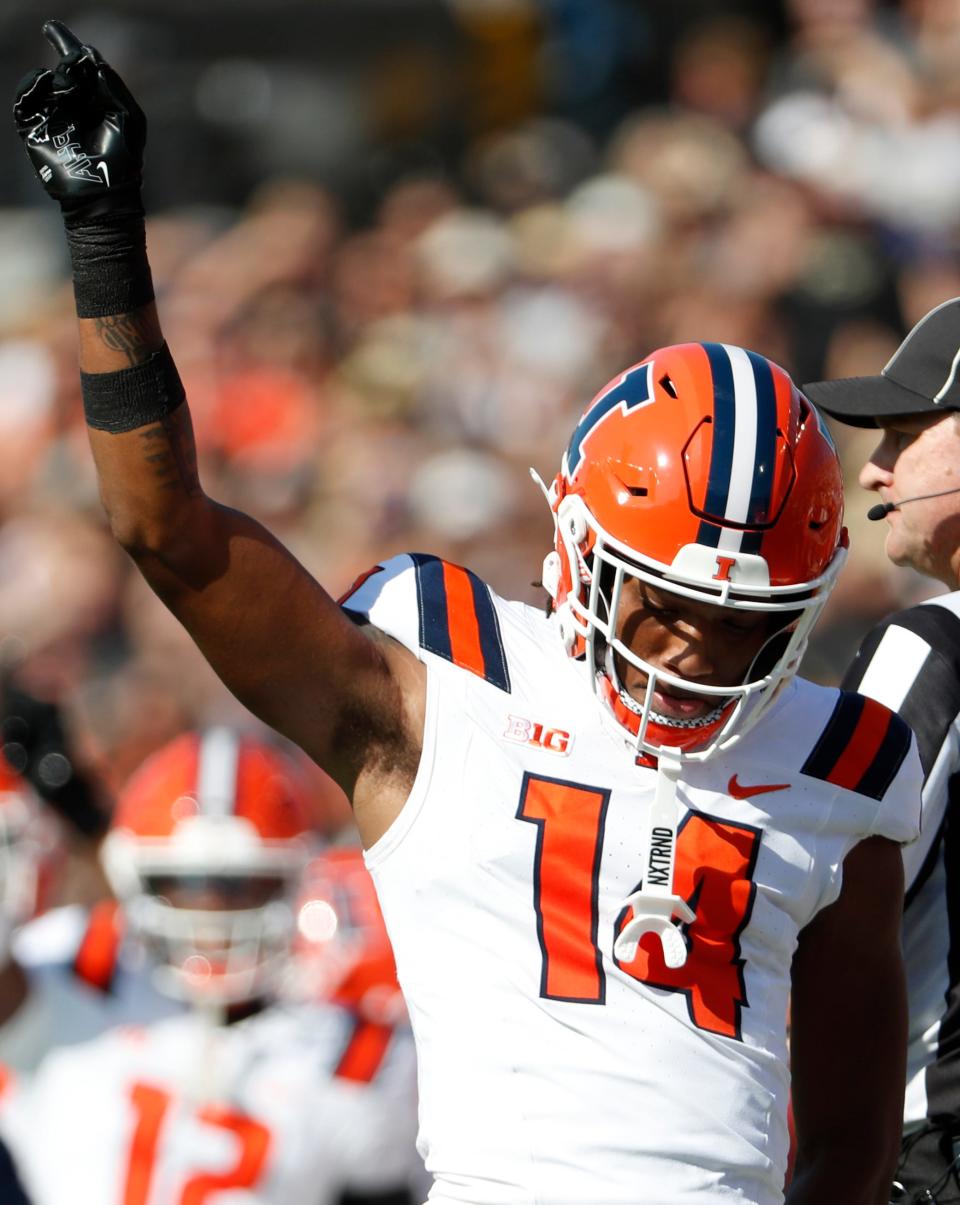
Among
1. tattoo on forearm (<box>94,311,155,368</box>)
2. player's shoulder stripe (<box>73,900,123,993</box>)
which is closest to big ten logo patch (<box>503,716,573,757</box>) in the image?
tattoo on forearm (<box>94,311,155,368</box>)

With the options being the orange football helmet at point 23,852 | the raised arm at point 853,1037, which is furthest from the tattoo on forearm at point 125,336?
the orange football helmet at point 23,852

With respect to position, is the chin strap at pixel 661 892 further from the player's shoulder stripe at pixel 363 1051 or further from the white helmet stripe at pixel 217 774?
the white helmet stripe at pixel 217 774

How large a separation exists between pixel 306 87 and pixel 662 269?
3.32 metres

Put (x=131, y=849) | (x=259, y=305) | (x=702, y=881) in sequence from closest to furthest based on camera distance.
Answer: (x=702, y=881) → (x=131, y=849) → (x=259, y=305)

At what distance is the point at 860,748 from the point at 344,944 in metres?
2.43

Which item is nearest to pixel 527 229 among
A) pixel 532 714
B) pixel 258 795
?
pixel 258 795

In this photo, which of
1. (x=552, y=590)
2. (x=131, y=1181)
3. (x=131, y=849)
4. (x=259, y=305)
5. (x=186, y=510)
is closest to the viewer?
(x=186, y=510)

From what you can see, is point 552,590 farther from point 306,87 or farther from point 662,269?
point 306,87

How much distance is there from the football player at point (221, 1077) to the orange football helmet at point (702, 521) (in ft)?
4.96

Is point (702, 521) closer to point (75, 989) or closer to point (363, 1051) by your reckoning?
point (363, 1051)

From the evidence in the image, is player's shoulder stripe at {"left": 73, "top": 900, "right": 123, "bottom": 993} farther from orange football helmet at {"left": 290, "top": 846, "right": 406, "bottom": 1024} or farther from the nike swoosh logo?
the nike swoosh logo

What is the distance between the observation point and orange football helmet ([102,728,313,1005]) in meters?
3.70

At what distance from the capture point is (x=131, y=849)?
3.92 metres

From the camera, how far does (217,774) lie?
4.05m
